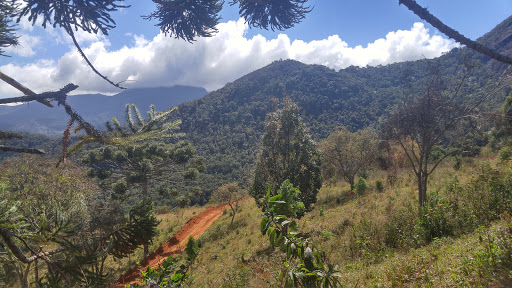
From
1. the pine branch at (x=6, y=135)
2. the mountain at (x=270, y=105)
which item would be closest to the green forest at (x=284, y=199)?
the pine branch at (x=6, y=135)

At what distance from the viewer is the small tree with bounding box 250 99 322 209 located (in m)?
11.8

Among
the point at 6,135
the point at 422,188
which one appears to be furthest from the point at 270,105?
the point at 6,135

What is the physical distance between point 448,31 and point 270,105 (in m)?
52.2

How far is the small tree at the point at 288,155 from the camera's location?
11.8 m

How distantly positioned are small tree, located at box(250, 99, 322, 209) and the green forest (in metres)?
0.07

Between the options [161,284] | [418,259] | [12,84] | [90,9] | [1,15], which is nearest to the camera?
[161,284]

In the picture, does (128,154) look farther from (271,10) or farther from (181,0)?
(271,10)

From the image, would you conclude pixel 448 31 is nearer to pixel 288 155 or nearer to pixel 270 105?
pixel 288 155

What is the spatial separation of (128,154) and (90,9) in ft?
40.3

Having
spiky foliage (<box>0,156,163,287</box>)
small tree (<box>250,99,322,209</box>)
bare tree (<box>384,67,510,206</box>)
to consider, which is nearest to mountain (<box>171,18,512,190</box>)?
small tree (<box>250,99,322,209</box>)

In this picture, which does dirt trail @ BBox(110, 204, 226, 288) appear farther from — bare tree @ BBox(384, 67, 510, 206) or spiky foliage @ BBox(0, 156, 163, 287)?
bare tree @ BBox(384, 67, 510, 206)

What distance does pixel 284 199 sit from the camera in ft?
15.0

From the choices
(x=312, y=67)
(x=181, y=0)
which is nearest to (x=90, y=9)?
(x=181, y=0)

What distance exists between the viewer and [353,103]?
3305 inches
